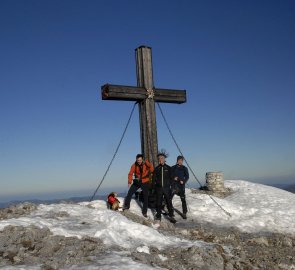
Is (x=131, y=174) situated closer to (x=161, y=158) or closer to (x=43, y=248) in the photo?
(x=161, y=158)

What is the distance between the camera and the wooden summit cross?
1272 cm

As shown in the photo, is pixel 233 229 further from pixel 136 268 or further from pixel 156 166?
pixel 136 268

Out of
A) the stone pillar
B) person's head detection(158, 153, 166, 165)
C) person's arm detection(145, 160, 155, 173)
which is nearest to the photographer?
person's arm detection(145, 160, 155, 173)

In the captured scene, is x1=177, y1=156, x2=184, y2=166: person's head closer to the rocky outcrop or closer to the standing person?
the standing person

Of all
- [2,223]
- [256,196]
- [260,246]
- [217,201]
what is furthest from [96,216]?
[256,196]

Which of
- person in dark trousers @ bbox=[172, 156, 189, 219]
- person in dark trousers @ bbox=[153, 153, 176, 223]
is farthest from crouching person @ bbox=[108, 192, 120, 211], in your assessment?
person in dark trousers @ bbox=[172, 156, 189, 219]

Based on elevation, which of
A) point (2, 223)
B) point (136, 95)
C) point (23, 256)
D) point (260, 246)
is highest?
point (136, 95)

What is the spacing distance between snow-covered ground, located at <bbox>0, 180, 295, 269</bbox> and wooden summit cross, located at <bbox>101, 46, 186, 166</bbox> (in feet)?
7.43

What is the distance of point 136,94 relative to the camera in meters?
13.0

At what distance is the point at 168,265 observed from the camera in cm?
629

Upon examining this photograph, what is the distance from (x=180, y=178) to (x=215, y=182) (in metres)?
4.34

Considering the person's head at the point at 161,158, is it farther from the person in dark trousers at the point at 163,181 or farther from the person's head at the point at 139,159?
the person's head at the point at 139,159

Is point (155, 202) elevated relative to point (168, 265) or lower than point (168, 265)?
elevated

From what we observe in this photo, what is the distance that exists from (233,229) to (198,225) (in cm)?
114
